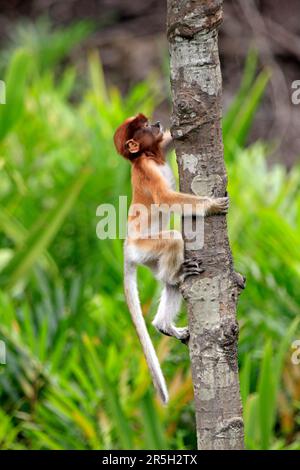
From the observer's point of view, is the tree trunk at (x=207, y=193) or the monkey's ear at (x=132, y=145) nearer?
the tree trunk at (x=207, y=193)

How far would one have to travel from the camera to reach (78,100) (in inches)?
354

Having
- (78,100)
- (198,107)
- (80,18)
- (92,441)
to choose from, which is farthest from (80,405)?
(80,18)

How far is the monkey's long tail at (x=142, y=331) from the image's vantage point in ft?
5.66

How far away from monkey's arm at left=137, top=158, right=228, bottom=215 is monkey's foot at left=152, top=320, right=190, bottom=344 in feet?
0.78

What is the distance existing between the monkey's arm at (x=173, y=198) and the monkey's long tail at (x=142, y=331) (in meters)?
0.33

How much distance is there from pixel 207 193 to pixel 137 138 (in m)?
0.25

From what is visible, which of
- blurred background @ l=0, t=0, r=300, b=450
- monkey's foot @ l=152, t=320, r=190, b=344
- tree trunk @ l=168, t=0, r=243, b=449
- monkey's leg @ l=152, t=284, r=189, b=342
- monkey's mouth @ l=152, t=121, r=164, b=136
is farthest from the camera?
blurred background @ l=0, t=0, r=300, b=450

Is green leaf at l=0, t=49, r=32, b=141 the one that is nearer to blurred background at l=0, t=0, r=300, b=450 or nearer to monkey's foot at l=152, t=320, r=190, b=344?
blurred background at l=0, t=0, r=300, b=450

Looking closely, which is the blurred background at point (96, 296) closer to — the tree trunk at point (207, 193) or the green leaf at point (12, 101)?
the green leaf at point (12, 101)

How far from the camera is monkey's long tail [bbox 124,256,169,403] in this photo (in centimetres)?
172

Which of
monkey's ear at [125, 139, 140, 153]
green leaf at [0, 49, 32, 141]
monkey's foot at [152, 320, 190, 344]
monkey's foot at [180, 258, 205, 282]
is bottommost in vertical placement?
monkey's foot at [152, 320, 190, 344]
